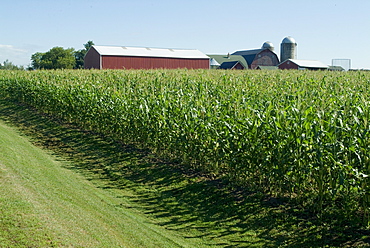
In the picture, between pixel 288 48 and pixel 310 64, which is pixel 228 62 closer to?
pixel 310 64

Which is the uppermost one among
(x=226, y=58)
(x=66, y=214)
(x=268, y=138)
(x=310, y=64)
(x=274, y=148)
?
(x=226, y=58)

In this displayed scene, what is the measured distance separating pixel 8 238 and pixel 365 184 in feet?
19.9

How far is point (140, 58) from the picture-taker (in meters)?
55.6

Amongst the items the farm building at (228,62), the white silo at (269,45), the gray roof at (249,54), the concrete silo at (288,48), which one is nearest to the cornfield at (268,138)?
the farm building at (228,62)

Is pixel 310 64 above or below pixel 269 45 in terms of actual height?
below

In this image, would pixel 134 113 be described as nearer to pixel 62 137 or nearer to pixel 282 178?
pixel 62 137

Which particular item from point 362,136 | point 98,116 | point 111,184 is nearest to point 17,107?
point 98,116

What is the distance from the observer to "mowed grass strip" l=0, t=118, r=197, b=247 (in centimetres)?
641

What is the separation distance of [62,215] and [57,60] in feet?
248

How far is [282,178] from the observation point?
9055mm

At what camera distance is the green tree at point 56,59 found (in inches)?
3049

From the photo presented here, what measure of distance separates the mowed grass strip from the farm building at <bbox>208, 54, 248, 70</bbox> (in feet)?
197

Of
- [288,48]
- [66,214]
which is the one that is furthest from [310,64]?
[66,214]

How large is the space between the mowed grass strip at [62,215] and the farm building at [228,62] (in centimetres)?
6013
